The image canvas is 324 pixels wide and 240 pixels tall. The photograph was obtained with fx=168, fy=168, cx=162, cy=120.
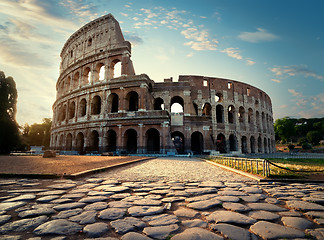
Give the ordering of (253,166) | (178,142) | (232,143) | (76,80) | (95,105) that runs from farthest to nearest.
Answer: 1. (178,142)
2. (76,80)
3. (232,143)
4. (95,105)
5. (253,166)

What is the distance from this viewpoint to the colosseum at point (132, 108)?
19250 millimetres

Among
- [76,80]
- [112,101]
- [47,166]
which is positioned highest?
[76,80]

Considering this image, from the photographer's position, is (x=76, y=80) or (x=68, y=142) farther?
(x=76, y=80)

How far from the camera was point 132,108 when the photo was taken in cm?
2314

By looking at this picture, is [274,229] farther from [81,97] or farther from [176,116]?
[81,97]

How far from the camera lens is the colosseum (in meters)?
19.2

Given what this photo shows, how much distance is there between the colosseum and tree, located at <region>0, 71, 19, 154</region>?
5.60 metres

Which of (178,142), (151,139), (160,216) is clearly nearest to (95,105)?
(151,139)

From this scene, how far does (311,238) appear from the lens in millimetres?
1501

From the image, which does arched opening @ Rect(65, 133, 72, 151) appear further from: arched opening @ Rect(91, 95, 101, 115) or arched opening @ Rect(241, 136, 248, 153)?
arched opening @ Rect(241, 136, 248, 153)

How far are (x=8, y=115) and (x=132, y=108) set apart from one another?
1375 centimetres

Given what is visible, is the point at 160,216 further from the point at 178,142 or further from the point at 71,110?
the point at 178,142

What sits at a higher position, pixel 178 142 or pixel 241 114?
pixel 241 114

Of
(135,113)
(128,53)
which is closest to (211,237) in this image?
(135,113)
